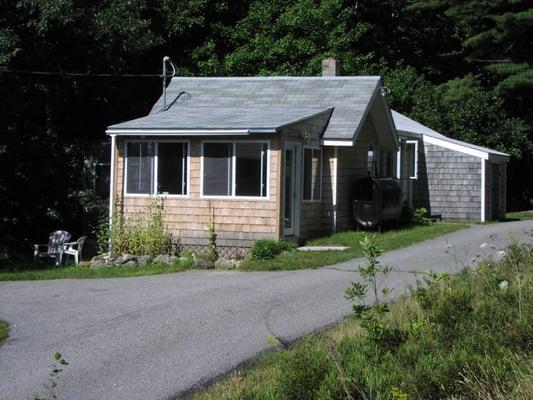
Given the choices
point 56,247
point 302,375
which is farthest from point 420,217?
point 302,375

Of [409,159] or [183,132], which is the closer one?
[183,132]

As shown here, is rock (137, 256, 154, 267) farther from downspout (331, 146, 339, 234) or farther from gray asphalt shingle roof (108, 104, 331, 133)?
downspout (331, 146, 339, 234)

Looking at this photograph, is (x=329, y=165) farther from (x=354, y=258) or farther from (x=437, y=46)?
(x=437, y=46)

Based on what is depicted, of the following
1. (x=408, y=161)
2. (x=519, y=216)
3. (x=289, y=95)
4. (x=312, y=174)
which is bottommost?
(x=519, y=216)

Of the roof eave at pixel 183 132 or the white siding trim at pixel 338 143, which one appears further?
the white siding trim at pixel 338 143

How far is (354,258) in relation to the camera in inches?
656

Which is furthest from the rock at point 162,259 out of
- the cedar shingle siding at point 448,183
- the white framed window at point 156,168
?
the cedar shingle siding at point 448,183

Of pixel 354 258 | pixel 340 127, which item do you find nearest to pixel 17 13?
pixel 340 127

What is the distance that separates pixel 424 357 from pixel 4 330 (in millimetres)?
5848

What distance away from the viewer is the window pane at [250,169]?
58.2 feet

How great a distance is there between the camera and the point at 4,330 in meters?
10.2

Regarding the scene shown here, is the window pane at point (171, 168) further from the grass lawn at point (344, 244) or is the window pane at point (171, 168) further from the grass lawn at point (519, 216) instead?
the grass lawn at point (519, 216)

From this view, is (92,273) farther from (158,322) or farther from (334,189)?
(334,189)

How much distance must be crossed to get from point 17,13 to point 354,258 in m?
10.8
